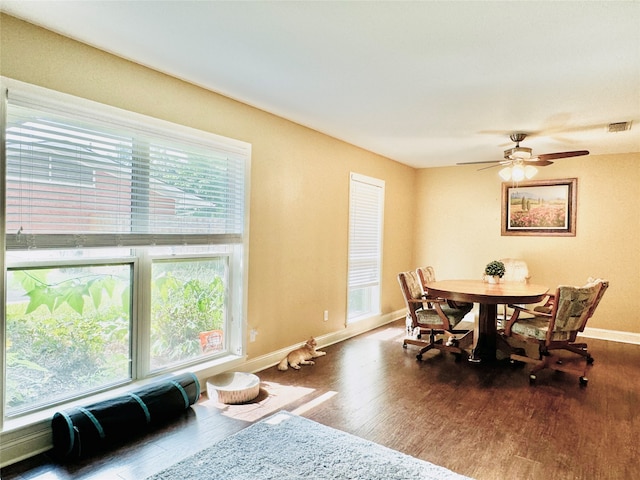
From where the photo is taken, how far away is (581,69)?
264cm

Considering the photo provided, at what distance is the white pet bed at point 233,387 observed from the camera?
3.01 meters

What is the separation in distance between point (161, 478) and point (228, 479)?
35 centimetres

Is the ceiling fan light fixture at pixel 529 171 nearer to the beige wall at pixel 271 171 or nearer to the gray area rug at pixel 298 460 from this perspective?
the beige wall at pixel 271 171

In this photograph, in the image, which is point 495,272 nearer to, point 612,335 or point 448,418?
point 612,335

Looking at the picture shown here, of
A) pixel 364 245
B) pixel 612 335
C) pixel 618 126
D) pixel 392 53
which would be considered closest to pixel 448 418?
pixel 392 53

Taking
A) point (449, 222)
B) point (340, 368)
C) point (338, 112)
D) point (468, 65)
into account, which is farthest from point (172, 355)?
point (449, 222)

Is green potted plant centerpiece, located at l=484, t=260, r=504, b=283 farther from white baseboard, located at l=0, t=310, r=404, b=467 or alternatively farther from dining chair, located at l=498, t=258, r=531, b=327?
white baseboard, located at l=0, t=310, r=404, b=467

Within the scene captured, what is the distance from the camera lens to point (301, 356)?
12.9 feet

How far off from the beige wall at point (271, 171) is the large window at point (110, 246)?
5.3 inches

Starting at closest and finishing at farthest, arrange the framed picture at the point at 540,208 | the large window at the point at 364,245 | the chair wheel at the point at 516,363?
the chair wheel at the point at 516,363 → the large window at the point at 364,245 → the framed picture at the point at 540,208

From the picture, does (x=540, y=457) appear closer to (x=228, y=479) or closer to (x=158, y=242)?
(x=228, y=479)

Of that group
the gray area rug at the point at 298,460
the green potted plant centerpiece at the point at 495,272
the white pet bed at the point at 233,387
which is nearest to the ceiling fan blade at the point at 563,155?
the green potted plant centerpiece at the point at 495,272

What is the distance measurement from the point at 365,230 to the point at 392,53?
Answer: 3.20 m

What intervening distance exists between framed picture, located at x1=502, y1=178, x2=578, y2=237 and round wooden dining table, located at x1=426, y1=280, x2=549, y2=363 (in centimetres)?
149
